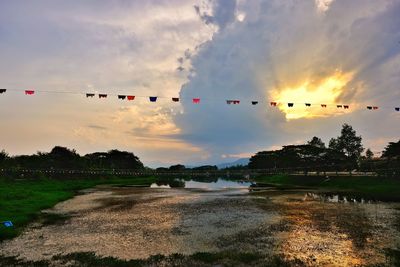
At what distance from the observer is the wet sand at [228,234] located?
21531 millimetres

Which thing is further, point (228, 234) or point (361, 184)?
point (361, 184)

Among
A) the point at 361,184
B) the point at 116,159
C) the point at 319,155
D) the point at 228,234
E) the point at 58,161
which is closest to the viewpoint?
the point at 228,234

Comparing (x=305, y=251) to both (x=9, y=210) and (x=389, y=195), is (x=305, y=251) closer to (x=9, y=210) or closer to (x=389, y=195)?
(x=9, y=210)

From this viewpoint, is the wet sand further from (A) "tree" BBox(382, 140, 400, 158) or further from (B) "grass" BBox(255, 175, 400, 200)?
(A) "tree" BBox(382, 140, 400, 158)

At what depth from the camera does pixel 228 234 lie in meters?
27.0

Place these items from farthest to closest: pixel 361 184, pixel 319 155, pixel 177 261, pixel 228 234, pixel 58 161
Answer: pixel 319 155
pixel 58 161
pixel 361 184
pixel 228 234
pixel 177 261

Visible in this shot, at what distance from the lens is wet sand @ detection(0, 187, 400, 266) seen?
848 inches

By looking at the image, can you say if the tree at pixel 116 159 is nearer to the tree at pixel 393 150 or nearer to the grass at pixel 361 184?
the grass at pixel 361 184

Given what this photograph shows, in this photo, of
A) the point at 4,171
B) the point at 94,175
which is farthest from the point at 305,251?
the point at 94,175

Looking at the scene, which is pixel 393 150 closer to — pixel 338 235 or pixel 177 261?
pixel 338 235

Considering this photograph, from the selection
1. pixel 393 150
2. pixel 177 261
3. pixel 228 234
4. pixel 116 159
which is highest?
pixel 116 159

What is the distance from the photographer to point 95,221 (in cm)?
3425

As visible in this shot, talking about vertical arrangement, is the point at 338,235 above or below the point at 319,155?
below

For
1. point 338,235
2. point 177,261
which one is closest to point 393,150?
point 338,235
